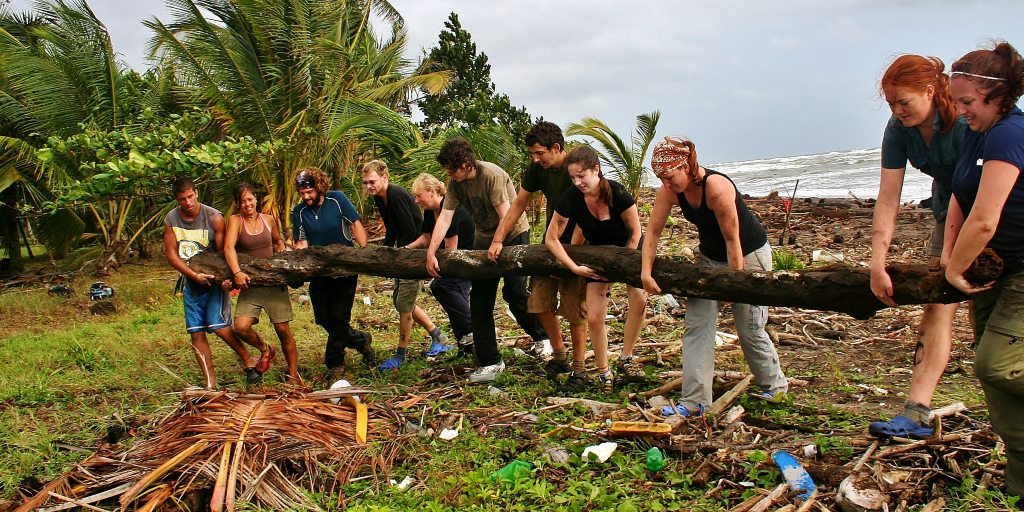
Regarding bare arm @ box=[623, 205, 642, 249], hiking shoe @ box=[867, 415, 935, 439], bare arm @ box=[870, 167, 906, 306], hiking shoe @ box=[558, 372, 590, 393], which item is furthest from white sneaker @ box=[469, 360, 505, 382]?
bare arm @ box=[870, 167, 906, 306]

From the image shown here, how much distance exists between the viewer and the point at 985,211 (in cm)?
289

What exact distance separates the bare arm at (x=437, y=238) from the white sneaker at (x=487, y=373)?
0.84m

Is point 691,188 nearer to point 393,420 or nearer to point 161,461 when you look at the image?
point 393,420

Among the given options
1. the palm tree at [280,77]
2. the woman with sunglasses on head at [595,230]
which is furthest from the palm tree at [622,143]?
the woman with sunglasses on head at [595,230]

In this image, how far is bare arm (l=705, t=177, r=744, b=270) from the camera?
4.07m

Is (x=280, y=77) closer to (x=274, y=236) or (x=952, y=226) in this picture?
(x=274, y=236)

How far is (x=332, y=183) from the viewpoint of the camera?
1400cm

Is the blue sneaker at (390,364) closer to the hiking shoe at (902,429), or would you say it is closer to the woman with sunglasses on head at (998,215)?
the hiking shoe at (902,429)

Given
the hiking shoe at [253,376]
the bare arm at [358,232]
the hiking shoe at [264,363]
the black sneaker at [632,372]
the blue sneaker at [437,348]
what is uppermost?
the bare arm at [358,232]

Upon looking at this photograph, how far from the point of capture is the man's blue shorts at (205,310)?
5762 millimetres

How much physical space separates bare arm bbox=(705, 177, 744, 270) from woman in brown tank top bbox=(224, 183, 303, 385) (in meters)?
3.51

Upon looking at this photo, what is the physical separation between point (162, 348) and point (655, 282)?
5.63 m

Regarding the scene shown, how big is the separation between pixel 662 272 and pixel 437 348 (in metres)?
2.91

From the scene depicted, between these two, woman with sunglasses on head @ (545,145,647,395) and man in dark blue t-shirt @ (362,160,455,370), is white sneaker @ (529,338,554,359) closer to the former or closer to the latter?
man in dark blue t-shirt @ (362,160,455,370)
